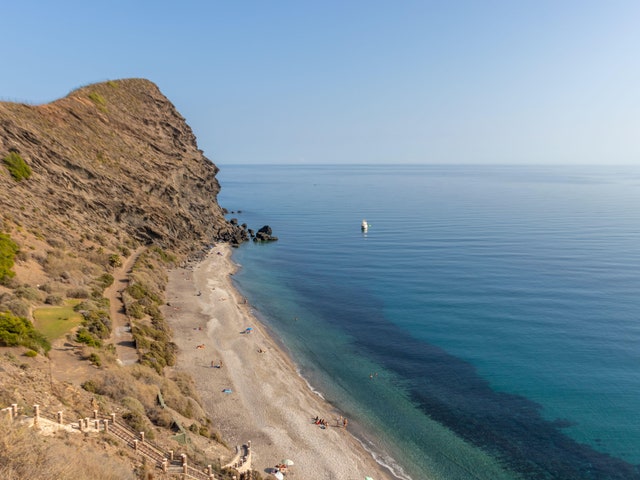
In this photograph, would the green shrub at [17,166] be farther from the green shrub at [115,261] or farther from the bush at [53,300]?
the bush at [53,300]

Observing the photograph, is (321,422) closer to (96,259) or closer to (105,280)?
(105,280)

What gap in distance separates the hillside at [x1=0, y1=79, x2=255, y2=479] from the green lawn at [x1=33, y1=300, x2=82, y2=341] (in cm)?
14

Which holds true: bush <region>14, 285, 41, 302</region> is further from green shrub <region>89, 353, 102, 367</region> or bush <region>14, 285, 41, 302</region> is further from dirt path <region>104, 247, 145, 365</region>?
green shrub <region>89, 353, 102, 367</region>

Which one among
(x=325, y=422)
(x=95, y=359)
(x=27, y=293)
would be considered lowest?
(x=325, y=422)

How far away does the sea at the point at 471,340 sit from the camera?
1212 inches

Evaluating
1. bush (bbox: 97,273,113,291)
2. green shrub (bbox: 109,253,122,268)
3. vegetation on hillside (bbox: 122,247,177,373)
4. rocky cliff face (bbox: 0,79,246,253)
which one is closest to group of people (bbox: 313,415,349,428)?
vegetation on hillside (bbox: 122,247,177,373)

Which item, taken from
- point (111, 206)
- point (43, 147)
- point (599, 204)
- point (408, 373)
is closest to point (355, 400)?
point (408, 373)

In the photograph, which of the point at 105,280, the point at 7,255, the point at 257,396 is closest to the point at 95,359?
the point at 257,396

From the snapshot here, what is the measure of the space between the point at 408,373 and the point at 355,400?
22.5 ft

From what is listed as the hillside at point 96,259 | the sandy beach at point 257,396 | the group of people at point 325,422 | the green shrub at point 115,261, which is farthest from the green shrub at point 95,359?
the green shrub at point 115,261

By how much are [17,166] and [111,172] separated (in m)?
16.9

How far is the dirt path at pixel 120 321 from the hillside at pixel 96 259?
22cm

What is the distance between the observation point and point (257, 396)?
1401 inches

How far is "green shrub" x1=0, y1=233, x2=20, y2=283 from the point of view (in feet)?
114
